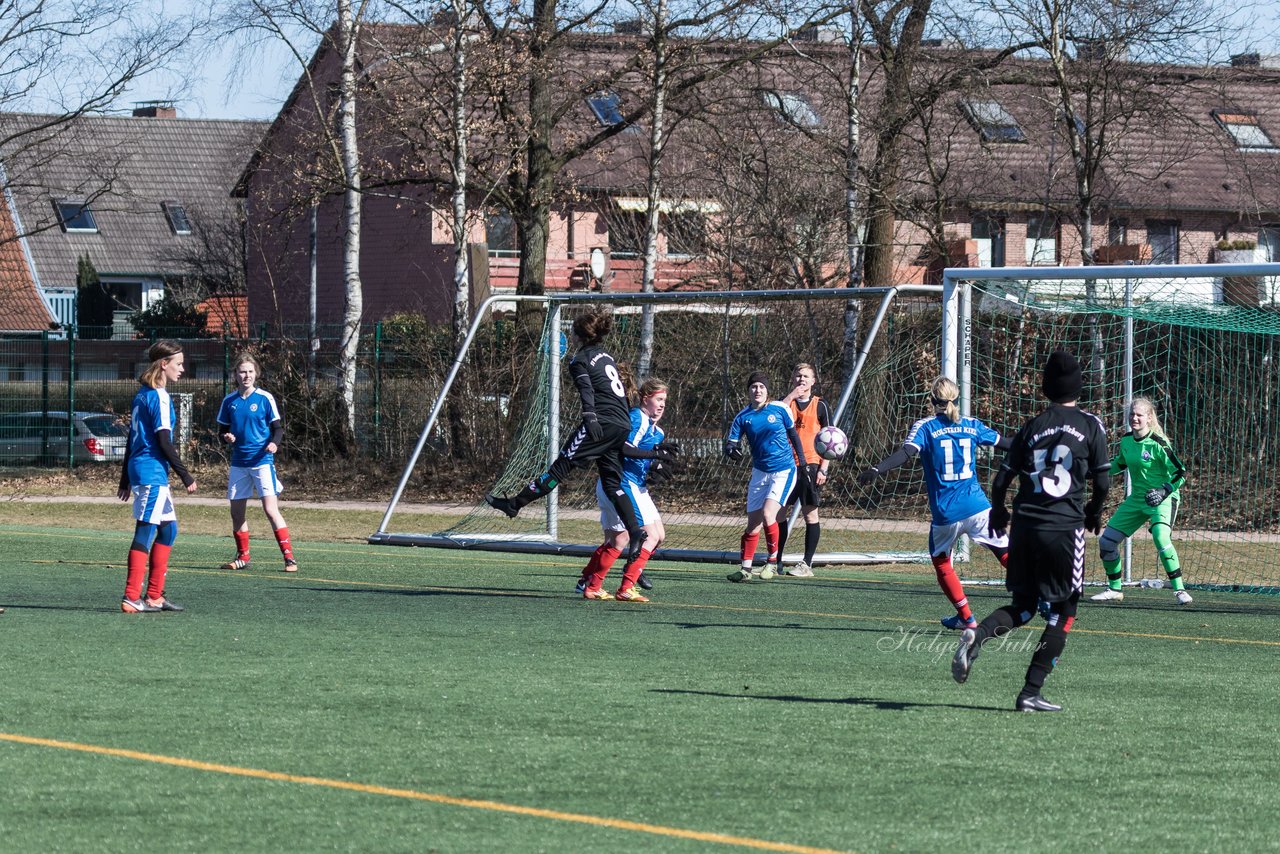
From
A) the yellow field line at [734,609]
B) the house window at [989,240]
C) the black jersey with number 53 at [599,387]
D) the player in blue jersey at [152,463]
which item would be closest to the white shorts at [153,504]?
the player in blue jersey at [152,463]

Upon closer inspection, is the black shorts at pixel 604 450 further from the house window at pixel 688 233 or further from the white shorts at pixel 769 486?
the house window at pixel 688 233

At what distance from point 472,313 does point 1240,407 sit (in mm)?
11865

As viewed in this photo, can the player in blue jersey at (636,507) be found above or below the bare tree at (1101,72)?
below

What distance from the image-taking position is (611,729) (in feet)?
23.3

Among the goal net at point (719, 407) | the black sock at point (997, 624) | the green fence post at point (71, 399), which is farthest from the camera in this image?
the green fence post at point (71, 399)

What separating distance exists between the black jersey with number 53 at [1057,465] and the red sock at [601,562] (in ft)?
15.7

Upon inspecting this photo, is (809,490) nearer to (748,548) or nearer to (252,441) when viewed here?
(748,548)

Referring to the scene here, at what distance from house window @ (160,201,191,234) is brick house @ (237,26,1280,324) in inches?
437

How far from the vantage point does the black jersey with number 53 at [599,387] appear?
12.1 metres

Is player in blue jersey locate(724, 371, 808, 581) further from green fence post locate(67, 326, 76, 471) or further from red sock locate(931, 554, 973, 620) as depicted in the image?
green fence post locate(67, 326, 76, 471)

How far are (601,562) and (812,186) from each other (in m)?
14.9

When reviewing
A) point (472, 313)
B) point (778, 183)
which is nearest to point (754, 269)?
point (778, 183)

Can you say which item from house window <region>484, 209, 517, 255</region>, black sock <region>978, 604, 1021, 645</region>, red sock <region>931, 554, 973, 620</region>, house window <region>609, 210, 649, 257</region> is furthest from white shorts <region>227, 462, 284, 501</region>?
house window <region>484, 209, 517, 255</region>

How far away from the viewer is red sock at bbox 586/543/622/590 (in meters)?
12.2
